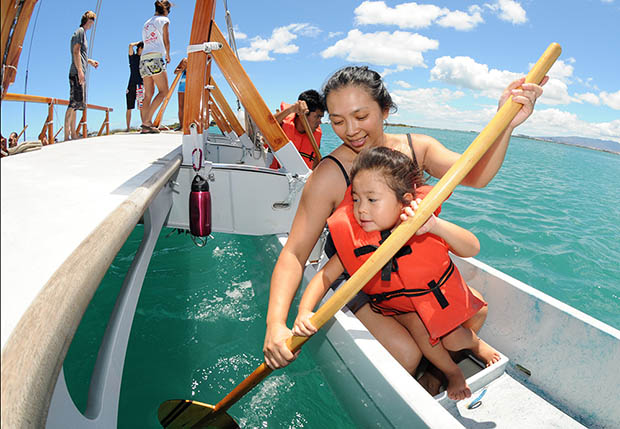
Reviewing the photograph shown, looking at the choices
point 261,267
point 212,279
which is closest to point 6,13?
point 261,267

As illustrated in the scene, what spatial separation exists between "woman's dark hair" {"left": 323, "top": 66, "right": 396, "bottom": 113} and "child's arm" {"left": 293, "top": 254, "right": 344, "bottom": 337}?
0.79 m

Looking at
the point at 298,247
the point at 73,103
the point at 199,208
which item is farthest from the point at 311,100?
the point at 73,103

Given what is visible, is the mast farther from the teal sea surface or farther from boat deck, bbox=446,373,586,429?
boat deck, bbox=446,373,586,429

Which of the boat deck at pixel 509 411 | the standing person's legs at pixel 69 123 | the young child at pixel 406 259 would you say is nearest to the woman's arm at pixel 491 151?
the young child at pixel 406 259

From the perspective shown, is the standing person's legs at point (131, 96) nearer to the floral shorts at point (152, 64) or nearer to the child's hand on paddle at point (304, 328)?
the floral shorts at point (152, 64)

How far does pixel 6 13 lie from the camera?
2.37 ft

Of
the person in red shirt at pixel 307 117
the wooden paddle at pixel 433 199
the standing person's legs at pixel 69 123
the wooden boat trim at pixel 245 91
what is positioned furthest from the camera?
the standing person's legs at pixel 69 123

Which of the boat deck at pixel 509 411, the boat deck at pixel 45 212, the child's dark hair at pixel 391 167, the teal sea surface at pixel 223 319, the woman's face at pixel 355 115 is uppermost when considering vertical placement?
the woman's face at pixel 355 115

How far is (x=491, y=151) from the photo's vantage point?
1.54 meters

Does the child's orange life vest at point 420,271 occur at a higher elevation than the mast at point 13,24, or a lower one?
lower

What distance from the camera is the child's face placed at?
149 cm

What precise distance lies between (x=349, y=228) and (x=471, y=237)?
1.73 ft

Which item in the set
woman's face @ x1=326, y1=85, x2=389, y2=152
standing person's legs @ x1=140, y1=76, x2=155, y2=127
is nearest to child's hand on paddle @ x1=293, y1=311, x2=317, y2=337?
woman's face @ x1=326, y1=85, x2=389, y2=152

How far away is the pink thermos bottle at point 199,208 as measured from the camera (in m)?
2.43
